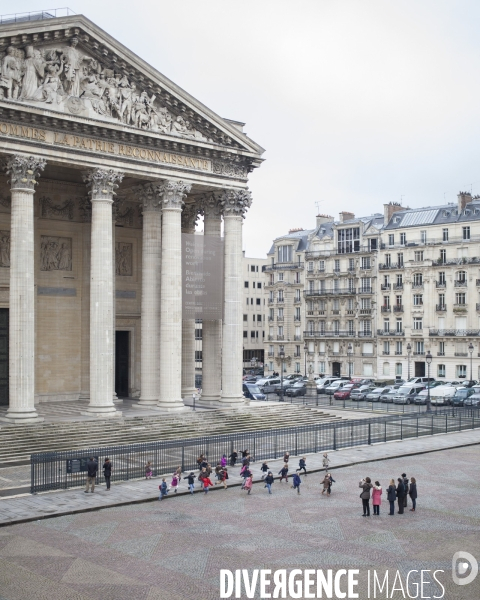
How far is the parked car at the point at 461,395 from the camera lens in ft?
221

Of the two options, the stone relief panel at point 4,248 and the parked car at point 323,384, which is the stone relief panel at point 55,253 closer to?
the stone relief panel at point 4,248

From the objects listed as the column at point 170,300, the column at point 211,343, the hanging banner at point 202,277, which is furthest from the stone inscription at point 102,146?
the hanging banner at point 202,277

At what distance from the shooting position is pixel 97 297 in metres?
41.8

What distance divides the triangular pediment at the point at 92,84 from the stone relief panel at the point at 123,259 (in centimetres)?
937

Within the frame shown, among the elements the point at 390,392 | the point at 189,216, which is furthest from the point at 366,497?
the point at 390,392

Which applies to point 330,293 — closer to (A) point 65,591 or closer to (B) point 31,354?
(B) point 31,354

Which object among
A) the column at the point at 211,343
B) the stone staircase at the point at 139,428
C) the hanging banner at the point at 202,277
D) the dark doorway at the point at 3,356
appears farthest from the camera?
the column at the point at 211,343

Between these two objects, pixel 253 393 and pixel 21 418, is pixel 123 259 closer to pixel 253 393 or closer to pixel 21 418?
pixel 21 418

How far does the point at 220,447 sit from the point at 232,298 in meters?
12.8

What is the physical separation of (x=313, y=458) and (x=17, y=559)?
19681 millimetres

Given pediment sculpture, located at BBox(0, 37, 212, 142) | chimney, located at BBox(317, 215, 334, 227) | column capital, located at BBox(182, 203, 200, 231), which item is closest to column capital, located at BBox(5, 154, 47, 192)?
pediment sculpture, located at BBox(0, 37, 212, 142)

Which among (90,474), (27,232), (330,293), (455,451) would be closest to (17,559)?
(90,474)

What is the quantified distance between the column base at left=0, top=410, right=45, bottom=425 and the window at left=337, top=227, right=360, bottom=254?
2601 inches

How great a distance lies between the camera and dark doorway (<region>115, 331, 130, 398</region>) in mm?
52156
